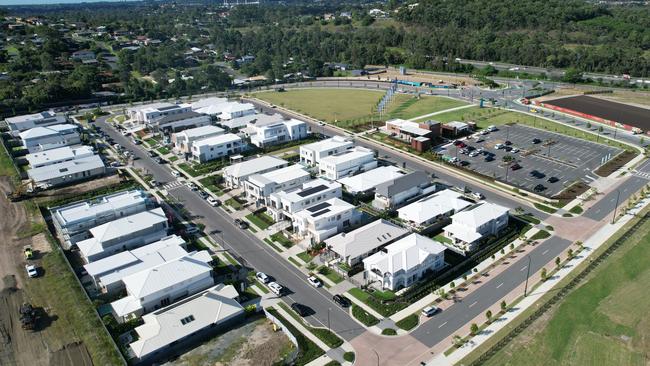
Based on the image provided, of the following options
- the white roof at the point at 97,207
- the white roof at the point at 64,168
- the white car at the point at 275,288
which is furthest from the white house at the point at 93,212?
the white car at the point at 275,288

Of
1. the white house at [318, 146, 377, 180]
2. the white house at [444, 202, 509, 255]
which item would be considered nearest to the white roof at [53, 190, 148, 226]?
the white house at [318, 146, 377, 180]

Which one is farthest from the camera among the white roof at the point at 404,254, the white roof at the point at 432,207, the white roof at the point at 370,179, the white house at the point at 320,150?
the white house at the point at 320,150

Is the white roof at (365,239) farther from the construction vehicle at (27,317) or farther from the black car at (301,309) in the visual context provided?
the construction vehicle at (27,317)

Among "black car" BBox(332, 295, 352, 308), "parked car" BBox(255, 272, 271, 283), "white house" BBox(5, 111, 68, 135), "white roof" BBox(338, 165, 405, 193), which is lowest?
"black car" BBox(332, 295, 352, 308)

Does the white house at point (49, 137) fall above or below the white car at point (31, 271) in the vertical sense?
above

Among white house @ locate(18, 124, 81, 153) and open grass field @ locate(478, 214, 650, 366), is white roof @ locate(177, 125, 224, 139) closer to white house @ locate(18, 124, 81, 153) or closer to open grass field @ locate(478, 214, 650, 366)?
white house @ locate(18, 124, 81, 153)
